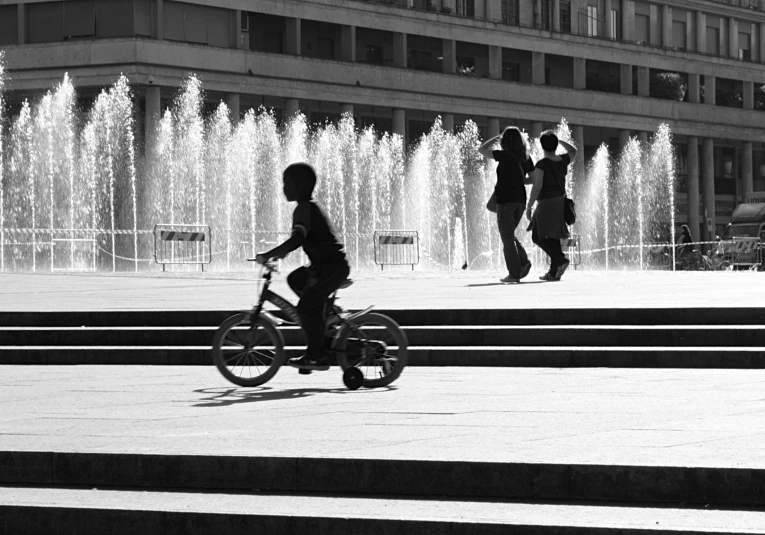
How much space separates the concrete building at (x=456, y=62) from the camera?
52.8 m

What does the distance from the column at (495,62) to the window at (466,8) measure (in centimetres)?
205

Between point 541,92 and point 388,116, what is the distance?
9511mm

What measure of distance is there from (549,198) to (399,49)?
45778 millimetres

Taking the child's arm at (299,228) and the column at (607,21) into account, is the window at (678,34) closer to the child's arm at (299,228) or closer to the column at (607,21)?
the column at (607,21)

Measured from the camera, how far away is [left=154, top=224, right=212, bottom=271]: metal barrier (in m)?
31.8

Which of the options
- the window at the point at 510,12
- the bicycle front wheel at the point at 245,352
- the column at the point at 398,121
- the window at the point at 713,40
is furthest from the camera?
the window at the point at 713,40

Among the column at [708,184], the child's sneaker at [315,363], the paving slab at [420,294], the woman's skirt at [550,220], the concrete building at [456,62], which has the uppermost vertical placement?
the concrete building at [456,62]

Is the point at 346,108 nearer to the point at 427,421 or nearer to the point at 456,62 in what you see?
the point at 456,62

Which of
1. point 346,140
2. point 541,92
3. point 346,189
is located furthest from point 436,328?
point 541,92

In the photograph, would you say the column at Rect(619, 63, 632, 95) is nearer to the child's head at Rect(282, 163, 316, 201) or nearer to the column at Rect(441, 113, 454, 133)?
the column at Rect(441, 113, 454, 133)

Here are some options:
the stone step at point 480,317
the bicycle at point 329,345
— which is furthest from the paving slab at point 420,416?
the stone step at point 480,317

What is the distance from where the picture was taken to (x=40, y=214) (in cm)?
4600

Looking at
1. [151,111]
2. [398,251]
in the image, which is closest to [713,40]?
[151,111]

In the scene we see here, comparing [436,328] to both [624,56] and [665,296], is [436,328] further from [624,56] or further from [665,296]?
[624,56]
